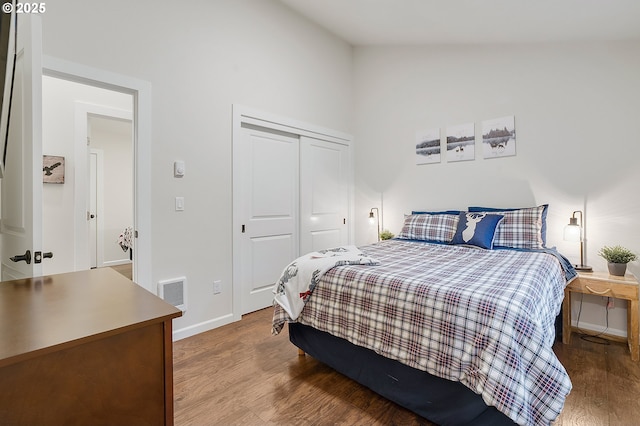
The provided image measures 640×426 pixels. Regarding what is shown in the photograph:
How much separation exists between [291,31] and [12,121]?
2730mm

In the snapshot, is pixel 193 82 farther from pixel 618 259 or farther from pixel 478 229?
pixel 618 259

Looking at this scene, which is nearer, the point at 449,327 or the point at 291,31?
the point at 449,327

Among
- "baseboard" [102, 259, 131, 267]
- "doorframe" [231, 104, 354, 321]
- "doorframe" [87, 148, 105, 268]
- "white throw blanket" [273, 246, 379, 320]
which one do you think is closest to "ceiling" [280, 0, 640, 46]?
"doorframe" [231, 104, 354, 321]

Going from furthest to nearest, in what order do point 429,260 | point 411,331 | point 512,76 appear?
point 512,76 → point 429,260 → point 411,331

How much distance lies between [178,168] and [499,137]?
305cm

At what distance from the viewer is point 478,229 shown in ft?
9.26

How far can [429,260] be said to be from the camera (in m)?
2.31

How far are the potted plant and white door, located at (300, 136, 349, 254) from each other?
2676mm

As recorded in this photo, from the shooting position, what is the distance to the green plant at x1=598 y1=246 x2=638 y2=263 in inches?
94.7

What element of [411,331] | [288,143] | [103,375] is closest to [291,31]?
[288,143]

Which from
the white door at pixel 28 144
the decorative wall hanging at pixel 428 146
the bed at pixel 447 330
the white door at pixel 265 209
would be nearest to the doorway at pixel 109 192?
the white door at pixel 265 209

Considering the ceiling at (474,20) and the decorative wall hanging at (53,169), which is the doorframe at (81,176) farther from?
the ceiling at (474,20)

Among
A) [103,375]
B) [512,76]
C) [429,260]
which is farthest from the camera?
[512,76]

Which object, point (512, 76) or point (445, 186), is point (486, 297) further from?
point (512, 76)
